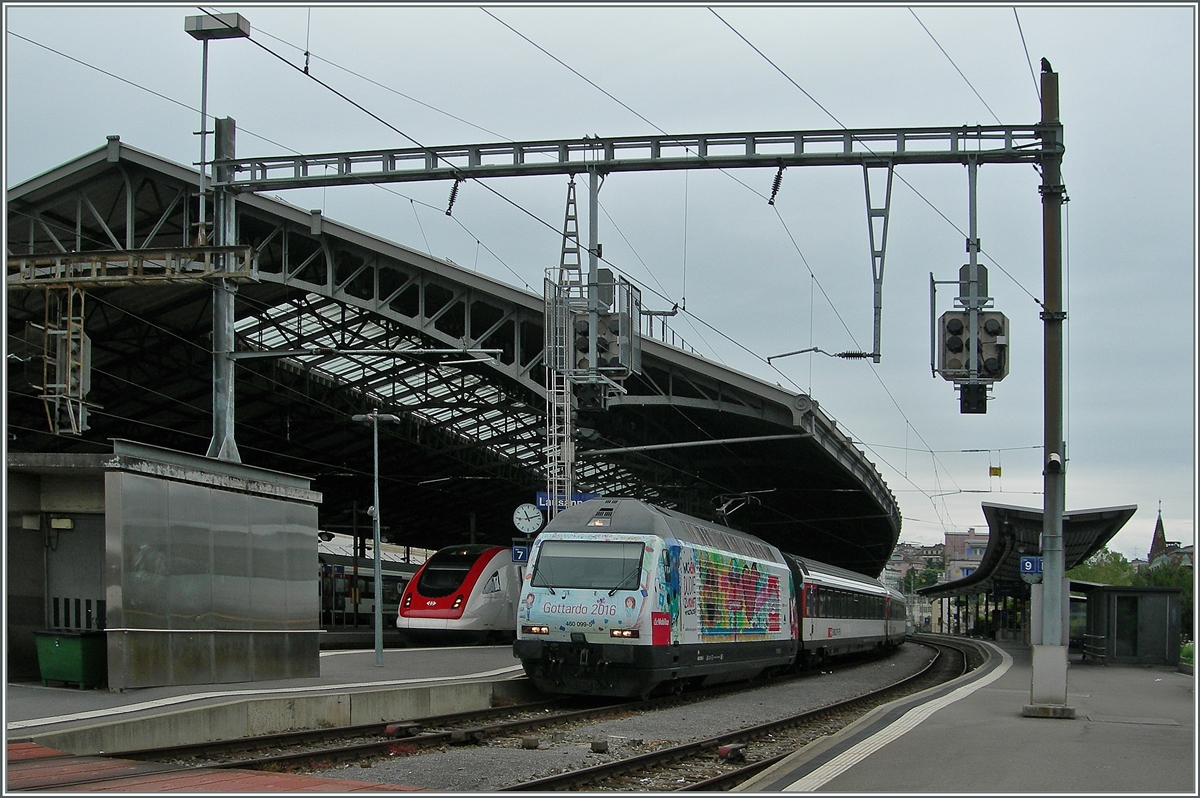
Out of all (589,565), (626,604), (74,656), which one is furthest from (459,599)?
(74,656)

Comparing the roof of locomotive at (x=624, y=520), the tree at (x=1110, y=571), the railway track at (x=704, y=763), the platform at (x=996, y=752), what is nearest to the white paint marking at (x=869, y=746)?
the platform at (x=996, y=752)

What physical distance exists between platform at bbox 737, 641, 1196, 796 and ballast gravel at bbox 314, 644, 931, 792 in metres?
→ 2.27

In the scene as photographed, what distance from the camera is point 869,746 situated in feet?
41.9

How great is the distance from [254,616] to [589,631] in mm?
5183

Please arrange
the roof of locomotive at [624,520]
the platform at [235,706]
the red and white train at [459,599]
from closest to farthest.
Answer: the platform at [235,706] < the roof of locomotive at [624,520] < the red and white train at [459,599]

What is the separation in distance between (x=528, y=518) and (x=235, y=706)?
1589 cm

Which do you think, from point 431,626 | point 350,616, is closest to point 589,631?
point 431,626

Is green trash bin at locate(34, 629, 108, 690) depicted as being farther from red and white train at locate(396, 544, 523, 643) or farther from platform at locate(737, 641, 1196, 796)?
red and white train at locate(396, 544, 523, 643)

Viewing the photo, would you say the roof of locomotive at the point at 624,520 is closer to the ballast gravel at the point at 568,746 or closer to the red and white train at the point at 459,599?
the ballast gravel at the point at 568,746

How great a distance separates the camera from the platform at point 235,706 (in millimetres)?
12242

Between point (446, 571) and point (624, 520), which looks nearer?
point (624, 520)

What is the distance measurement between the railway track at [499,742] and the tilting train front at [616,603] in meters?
0.83

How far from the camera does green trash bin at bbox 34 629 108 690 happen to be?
51.3ft

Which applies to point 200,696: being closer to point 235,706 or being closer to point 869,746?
point 235,706
